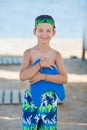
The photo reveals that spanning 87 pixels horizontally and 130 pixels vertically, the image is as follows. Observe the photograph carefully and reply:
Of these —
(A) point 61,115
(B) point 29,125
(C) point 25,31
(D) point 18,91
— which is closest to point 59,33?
(C) point 25,31

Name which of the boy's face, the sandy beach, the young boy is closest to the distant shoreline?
the sandy beach

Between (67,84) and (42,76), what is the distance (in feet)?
13.5

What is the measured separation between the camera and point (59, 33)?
13781 mm

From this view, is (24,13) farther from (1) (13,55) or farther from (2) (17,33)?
(1) (13,55)

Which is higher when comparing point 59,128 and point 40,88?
point 40,88

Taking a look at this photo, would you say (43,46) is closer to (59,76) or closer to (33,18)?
(59,76)

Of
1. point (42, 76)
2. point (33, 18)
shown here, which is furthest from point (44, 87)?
point (33, 18)

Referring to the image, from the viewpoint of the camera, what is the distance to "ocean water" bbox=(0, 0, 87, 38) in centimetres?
1365

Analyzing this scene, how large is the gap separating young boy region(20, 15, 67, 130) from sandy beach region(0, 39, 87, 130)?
163 cm

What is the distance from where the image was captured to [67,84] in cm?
742

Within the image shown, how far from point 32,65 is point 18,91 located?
3.42m

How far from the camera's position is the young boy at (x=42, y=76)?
3342mm

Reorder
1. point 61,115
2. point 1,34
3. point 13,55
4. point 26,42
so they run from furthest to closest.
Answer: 1. point 1,34
2. point 26,42
3. point 13,55
4. point 61,115

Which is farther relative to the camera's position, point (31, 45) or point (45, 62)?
point (31, 45)
